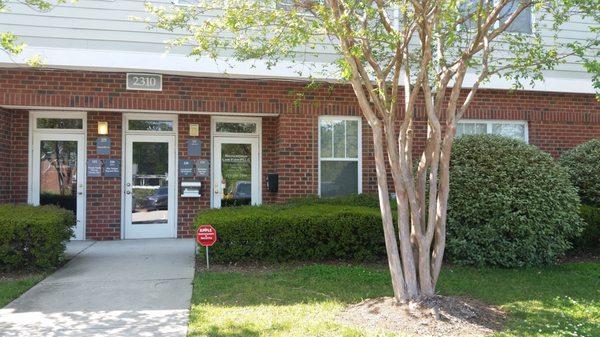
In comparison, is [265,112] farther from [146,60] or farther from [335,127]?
[146,60]

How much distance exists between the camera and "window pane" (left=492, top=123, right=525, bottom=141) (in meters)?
10.1

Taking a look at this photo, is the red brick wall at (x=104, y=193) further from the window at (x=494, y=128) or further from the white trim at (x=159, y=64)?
the window at (x=494, y=128)

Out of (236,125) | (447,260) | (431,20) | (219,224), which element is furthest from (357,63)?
(236,125)

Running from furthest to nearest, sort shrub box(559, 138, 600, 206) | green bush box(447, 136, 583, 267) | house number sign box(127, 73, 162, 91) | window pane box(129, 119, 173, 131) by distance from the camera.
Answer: window pane box(129, 119, 173, 131) < house number sign box(127, 73, 162, 91) < shrub box(559, 138, 600, 206) < green bush box(447, 136, 583, 267)

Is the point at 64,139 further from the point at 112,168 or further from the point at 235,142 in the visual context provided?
the point at 235,142

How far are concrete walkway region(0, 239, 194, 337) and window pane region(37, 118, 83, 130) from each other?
A: 8.11 ft

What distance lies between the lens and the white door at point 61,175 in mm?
9281

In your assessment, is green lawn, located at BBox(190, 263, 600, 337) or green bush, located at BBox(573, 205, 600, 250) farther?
green bush, located at BBox(573, 205, 600, 250)

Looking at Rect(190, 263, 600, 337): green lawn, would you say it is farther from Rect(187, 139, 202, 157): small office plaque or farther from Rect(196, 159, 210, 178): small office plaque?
Rect(187, 139, 202, 157): small office plaque

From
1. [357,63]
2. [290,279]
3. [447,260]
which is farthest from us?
[447,260]

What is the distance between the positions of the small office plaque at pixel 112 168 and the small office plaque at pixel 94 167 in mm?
103

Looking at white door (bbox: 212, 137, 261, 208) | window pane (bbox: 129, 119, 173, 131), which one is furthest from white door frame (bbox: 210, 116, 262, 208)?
window pane (bbox: 129, 119, 173, 131)

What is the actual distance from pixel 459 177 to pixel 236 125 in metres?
4.57

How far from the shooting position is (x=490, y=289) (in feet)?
19.4
